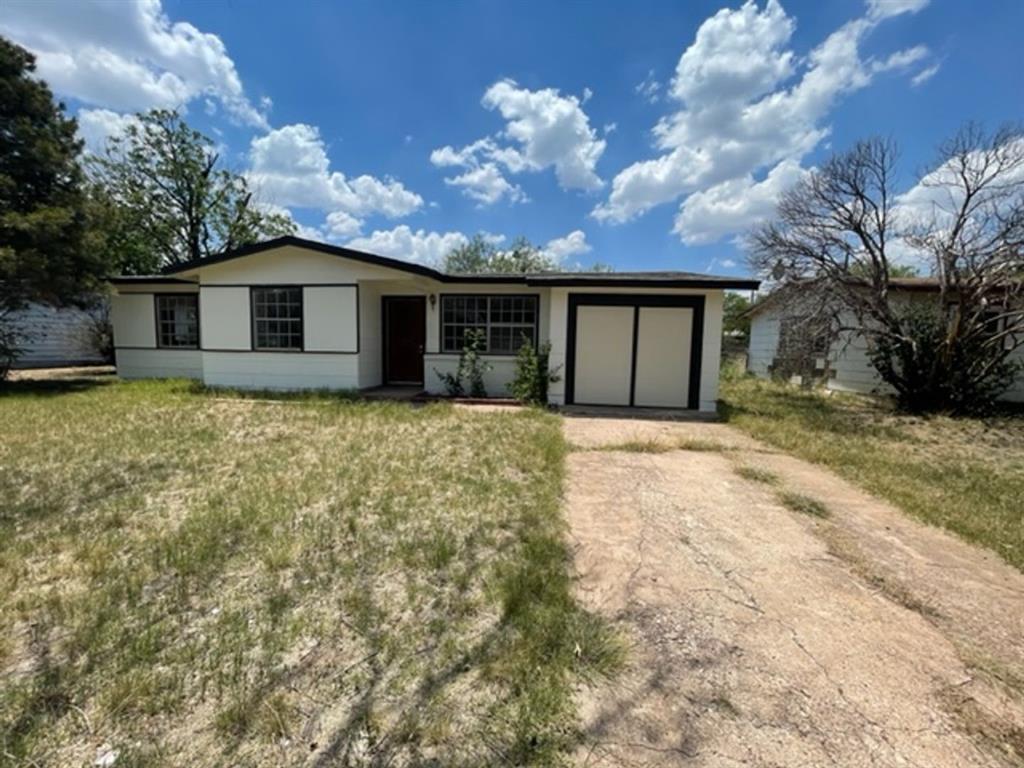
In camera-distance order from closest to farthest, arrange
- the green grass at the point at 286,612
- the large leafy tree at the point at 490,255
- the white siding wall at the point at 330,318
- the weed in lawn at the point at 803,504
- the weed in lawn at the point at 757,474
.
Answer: the green grass at the point at 286,612 < the weed in lawn at the point at 803,504 < the weed in lawn at the point at 757,474 < the white siding wall at the point at 330,318 < the large leafy tree at the point at 490,255

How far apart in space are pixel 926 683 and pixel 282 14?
40.3 feet

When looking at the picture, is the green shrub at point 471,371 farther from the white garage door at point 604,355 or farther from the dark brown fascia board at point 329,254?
the white garage door at point 604,355

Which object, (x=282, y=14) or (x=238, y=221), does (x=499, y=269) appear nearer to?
(x=238, y=221)

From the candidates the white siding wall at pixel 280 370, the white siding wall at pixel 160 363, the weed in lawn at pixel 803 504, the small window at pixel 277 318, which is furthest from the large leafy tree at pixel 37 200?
the weed in lawn at pixel 803 504

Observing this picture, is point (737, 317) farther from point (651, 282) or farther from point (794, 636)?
point (794, 636)

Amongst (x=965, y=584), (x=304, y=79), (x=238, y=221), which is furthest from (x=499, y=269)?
(x=965, y=584)

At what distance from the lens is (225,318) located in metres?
10.8

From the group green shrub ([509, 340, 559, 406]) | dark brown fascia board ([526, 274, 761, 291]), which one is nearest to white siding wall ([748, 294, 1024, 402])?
dark brown fascia board ([526, 274, 761, 291])

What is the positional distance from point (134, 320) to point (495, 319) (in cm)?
980

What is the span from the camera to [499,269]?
34.7 meters

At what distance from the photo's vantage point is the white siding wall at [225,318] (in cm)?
1071

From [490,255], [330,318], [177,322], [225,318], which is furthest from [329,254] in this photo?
[490,255]

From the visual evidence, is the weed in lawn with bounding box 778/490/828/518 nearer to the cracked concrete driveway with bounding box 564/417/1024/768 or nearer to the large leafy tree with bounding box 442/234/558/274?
the cracked concrete driveway with bounding box 564/417/1024/768

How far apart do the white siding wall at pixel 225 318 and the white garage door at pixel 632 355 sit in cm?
737
